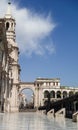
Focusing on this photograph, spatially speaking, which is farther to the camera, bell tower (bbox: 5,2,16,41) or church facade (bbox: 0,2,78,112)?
bell tower (bbox: 5,2,16,41)

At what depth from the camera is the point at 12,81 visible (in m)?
79.2

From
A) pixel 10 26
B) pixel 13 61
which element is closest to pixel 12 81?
pixel 13 61

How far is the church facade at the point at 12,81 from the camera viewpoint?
55.0 meters

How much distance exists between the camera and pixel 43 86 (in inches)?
4739

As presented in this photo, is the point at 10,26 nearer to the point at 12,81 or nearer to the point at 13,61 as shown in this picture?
the point at 13,61

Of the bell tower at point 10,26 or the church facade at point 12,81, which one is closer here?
the church facade at point 12,81

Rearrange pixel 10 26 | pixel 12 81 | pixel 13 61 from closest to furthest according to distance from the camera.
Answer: pixel 12 81, pixel 13 61, pixel 10 26

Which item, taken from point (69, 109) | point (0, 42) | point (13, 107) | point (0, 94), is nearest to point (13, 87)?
point (13, 107)

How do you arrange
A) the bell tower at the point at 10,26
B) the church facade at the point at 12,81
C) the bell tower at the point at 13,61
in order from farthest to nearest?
the bell tower at the point at 10,26
the bell tower at the point at 13,61
the church facade at the point at 12,81

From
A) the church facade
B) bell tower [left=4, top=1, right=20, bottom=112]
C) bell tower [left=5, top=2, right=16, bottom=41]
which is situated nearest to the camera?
the church facade

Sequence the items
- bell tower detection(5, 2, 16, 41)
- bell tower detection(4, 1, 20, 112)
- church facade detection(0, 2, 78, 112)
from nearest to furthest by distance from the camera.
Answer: church facade detection(0, 2, 78, 112), bell tower detection(4, 1, 20, 112), bell tower detection(5, 2, 16, 41)

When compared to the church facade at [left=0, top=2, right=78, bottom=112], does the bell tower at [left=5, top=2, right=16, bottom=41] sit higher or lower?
higher

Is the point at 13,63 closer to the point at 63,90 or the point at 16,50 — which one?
the point at 16,50

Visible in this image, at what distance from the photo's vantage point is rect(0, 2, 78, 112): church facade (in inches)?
2165
